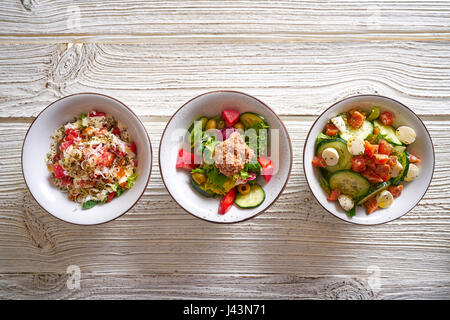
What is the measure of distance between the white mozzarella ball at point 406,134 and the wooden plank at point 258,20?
69 centimetres

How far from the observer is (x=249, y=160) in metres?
1.74

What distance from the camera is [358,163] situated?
1.71 m

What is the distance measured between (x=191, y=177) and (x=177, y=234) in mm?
432

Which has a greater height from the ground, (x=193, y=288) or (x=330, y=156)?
(x=330, y=156)

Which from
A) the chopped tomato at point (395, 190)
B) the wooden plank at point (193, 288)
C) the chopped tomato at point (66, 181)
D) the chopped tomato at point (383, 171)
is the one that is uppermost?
the chopped tomato at point (66, 181)

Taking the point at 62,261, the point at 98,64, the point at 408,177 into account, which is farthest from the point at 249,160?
the point at 62,261

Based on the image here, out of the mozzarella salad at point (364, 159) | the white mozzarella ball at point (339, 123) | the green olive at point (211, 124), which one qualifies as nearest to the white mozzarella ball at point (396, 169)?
the mozzarella salad at point (364, 159)

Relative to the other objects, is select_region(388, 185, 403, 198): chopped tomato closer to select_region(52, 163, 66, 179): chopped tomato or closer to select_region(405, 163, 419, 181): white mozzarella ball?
select_region(405, 163, 419, 181): white mozzarella ball

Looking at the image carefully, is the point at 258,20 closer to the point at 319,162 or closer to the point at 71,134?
the point at 319,162

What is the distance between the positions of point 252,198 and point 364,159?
24.1 inches

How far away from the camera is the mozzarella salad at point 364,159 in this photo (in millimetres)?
1713

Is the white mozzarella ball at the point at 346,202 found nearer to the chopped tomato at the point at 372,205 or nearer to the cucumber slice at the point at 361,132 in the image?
the chopped tomato at the point at 372,205

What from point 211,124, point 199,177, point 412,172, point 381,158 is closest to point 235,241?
point 199,177

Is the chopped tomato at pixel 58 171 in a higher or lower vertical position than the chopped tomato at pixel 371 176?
higher
